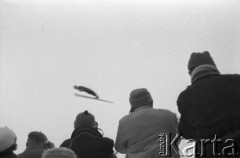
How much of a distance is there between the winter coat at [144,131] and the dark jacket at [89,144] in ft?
0.28

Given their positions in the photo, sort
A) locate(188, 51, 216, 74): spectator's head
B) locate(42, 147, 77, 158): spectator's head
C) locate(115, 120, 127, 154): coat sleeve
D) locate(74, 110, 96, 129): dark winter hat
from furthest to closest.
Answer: locate(74, 110, 96, 129): dark winter hat < locate(115, 120, 127, 154): coat sleeve < locate(188, 51, 216, 74): spectator's head < locate(42, 147, 77, 158): spectator's head

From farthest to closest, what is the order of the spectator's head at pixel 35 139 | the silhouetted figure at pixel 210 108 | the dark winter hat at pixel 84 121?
the spectator's head at pixel 35 139 < the dark winter hat at pixel 84 121 < the silhouetted figure at pixel 210 108

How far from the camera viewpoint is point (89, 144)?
2.38 metres

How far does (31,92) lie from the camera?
623 cm

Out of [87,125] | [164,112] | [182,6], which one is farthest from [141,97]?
[182,6]

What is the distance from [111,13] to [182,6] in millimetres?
1162

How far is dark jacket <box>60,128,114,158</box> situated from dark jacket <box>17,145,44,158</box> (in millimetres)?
327

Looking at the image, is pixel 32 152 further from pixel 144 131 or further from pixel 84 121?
pixel 144 131

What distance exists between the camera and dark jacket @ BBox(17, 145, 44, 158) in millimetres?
2632

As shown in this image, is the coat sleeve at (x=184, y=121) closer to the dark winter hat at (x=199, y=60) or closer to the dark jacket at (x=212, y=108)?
the dark jacket at (x=212, y=108)

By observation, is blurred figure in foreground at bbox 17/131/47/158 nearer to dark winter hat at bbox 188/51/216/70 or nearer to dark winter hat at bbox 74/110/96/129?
dark winter hat at bbox 74/110/96/129

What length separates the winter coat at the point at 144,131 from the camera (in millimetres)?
2297

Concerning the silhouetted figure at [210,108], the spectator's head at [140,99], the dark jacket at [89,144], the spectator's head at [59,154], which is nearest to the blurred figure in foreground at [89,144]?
the dark jacket at [89,144]

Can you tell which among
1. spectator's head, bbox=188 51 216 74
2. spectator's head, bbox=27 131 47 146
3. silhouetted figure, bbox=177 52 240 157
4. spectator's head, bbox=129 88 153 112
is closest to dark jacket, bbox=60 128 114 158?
spectator's head, bbox=129 88 153 112
